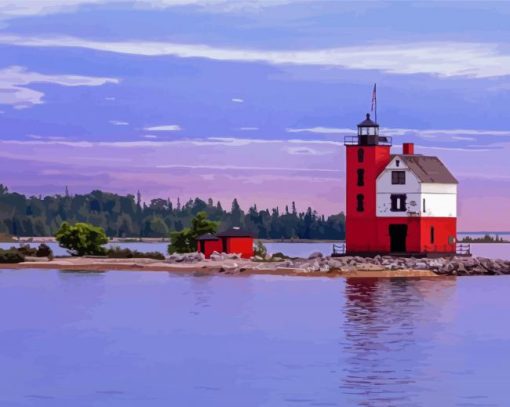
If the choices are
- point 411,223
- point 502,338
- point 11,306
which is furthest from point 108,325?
point 411,223

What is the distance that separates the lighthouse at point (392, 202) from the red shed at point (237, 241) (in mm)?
6020

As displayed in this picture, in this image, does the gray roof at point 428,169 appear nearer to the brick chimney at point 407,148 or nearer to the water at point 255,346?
the brick chimney at point 407,148

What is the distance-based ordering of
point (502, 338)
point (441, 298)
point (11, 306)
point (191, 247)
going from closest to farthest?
1. point (502, 338)
2. point (11, 306)
3. point (441, 298)
4. point (191, 247)

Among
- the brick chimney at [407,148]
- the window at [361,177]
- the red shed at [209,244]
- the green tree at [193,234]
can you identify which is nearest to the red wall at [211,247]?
the red shed at [209,244]

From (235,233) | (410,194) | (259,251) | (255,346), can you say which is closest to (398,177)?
(410,194)

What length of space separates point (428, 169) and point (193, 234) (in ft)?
48.4

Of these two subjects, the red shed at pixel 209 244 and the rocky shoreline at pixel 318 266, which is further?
the red shed at pixel 209 244

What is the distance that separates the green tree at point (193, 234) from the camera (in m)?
78.5

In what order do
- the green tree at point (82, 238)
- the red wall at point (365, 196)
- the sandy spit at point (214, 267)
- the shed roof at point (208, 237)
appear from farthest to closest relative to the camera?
1. the green tree at point (82, 238)
2. the shed roof at point (208, 237)
3. the red wall at point (365, 196)
4. the sandy spit at point (214, 267)

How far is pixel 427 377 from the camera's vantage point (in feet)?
100

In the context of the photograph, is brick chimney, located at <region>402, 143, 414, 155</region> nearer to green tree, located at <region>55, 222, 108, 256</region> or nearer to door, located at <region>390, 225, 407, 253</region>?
door, located at <region>390, 225, 407, 253</region>

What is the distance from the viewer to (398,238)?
7394 centimetres

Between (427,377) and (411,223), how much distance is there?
42801mm

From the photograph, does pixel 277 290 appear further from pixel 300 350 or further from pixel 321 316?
pixel 300 350
